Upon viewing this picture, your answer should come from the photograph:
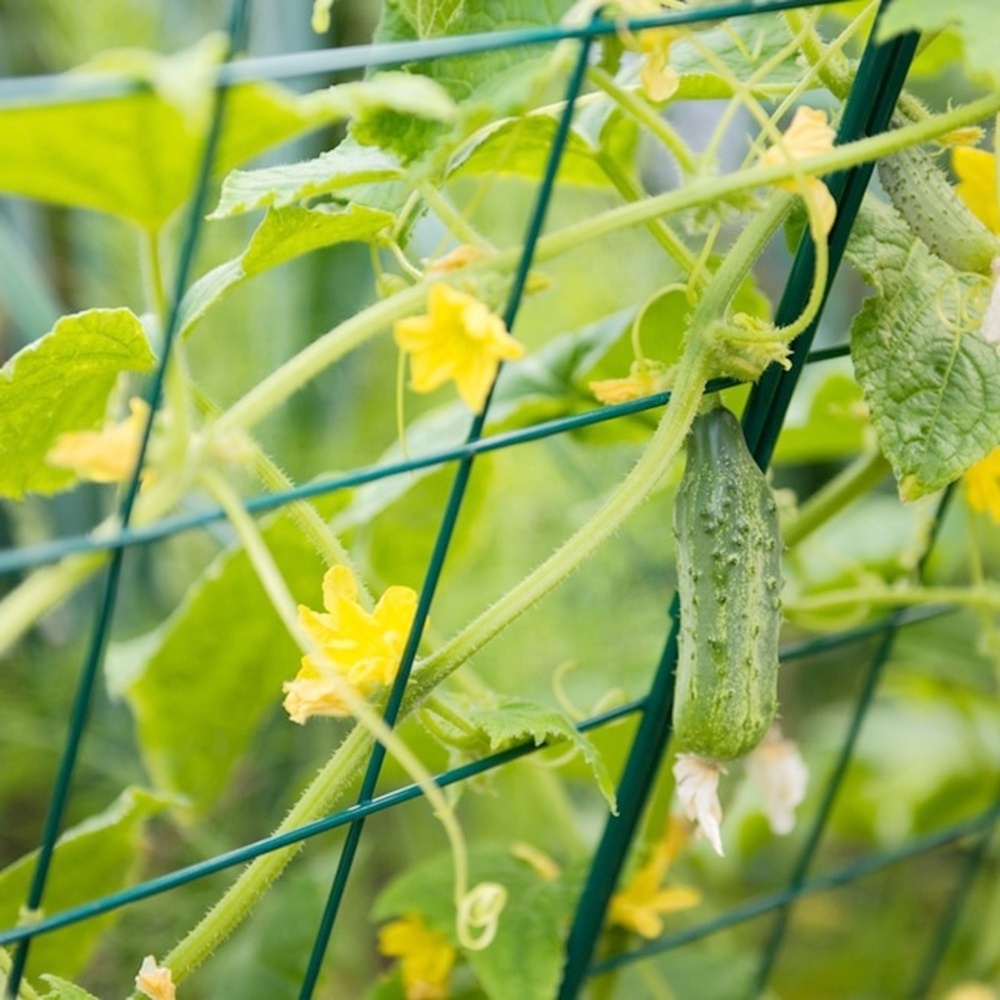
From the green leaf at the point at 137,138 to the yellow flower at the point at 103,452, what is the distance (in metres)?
0.07

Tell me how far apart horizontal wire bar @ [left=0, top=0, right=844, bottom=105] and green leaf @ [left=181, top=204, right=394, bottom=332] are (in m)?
0.11

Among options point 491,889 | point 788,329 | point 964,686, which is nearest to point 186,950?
point 491,889

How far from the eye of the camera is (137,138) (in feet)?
1.48

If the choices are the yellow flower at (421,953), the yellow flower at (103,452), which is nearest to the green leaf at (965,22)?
the yellow flower at (103,452)

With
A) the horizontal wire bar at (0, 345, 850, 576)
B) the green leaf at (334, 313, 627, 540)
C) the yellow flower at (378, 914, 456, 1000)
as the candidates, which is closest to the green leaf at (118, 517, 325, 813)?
the green leaf at (334, 313, 627, 540)

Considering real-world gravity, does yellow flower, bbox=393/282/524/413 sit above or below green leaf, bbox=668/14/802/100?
below

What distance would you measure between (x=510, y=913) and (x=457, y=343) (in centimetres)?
46

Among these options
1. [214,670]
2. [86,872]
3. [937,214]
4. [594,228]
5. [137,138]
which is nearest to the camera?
[137,138]

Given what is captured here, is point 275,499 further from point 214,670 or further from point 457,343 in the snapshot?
point 214,670

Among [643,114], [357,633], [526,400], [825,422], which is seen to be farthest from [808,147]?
[825,422]

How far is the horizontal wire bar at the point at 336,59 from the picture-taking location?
42cm

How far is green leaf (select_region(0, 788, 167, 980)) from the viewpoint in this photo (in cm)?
87

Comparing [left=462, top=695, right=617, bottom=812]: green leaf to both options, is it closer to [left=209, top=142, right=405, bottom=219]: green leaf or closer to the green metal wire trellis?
the green metal wire trellis

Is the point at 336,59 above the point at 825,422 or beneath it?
beneath
